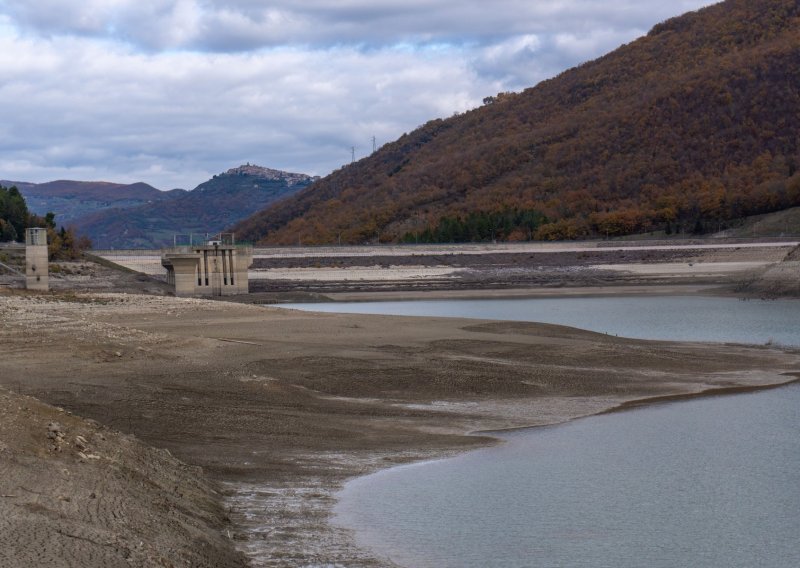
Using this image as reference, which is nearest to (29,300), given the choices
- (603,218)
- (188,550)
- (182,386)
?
(182,386)

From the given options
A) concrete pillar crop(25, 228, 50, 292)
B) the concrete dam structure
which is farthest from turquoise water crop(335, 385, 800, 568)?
the concrete dam structure

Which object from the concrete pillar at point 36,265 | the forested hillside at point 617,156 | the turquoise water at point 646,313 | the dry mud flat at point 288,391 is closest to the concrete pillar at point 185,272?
the turquoise water at point 646,313

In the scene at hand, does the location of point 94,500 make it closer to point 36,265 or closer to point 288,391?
point 288,391

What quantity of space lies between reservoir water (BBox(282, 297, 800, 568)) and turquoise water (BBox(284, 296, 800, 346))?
1372cm

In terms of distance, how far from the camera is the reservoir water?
1173 centimetres

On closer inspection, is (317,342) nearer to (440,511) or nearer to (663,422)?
(663,422)

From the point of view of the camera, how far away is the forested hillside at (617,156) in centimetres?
10125

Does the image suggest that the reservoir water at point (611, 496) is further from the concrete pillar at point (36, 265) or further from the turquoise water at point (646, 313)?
the concrete pillar at point (36, 265)

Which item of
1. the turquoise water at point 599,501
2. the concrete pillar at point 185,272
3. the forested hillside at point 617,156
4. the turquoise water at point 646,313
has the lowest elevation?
the turquoise water at point 599,501

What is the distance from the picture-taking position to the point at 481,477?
49.3 ft

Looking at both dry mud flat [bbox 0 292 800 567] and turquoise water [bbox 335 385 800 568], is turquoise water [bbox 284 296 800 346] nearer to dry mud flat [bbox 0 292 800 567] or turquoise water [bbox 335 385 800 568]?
dry mud flat [bbox 0 292 800 567]

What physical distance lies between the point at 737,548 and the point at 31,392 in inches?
427

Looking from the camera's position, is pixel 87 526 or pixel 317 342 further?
pixel 317 342

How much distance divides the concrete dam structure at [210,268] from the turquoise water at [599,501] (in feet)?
140
